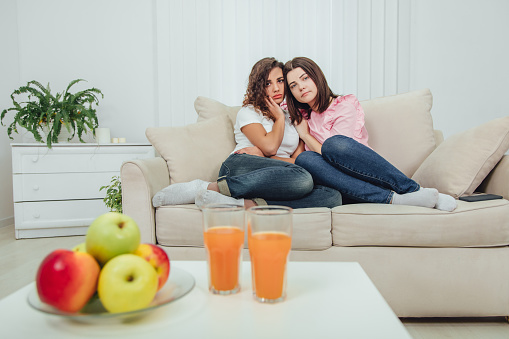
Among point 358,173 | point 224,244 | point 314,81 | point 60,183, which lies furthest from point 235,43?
point 224,244

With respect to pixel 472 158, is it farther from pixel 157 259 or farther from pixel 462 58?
pixel 462 58

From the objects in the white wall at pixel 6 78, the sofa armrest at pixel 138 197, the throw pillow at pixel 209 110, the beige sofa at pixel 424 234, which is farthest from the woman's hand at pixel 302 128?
the white wall at pixel 6 78

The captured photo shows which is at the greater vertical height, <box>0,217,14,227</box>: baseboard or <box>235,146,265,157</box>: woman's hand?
<box>235,146,265,157</box>: woman's hand

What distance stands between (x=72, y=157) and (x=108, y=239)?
247 centimetres

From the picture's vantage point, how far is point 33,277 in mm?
1797

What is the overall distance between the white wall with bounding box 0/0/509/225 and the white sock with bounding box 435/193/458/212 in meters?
1.91

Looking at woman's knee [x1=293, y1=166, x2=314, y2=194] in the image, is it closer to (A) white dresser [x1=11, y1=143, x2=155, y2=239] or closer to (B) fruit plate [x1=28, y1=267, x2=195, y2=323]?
(B) fruit plate [x1=28, y1=267, x2=195, y2=323]

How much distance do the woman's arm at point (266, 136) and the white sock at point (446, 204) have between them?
78 cm

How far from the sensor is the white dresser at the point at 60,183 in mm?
2598

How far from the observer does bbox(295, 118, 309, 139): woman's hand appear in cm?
192

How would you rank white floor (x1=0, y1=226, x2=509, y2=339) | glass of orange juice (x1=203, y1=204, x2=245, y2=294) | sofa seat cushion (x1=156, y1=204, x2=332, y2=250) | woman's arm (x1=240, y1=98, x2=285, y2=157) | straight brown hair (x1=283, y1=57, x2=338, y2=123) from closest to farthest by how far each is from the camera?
glass of orange juice (x1=203, y1=204, x2=245, y2=294)
white floor (x1=0, y1=226, x2=509, y2=339)
sofa seat cushion (x1=156, y1=204, x2=332, y2=250)
woman's arm (x1=240, y1=98, x2=285, y2=157)
straight brown hair (x1=283, y1=57, x2=338, y2=123)

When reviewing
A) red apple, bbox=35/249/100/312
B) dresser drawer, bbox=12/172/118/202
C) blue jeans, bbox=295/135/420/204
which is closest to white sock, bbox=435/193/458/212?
blue jeans, bbox=295/135/420/204

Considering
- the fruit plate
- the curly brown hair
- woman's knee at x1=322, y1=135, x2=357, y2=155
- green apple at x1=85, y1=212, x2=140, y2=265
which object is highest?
the curly brown hair

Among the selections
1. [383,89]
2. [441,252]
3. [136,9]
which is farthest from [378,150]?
[136,9]
